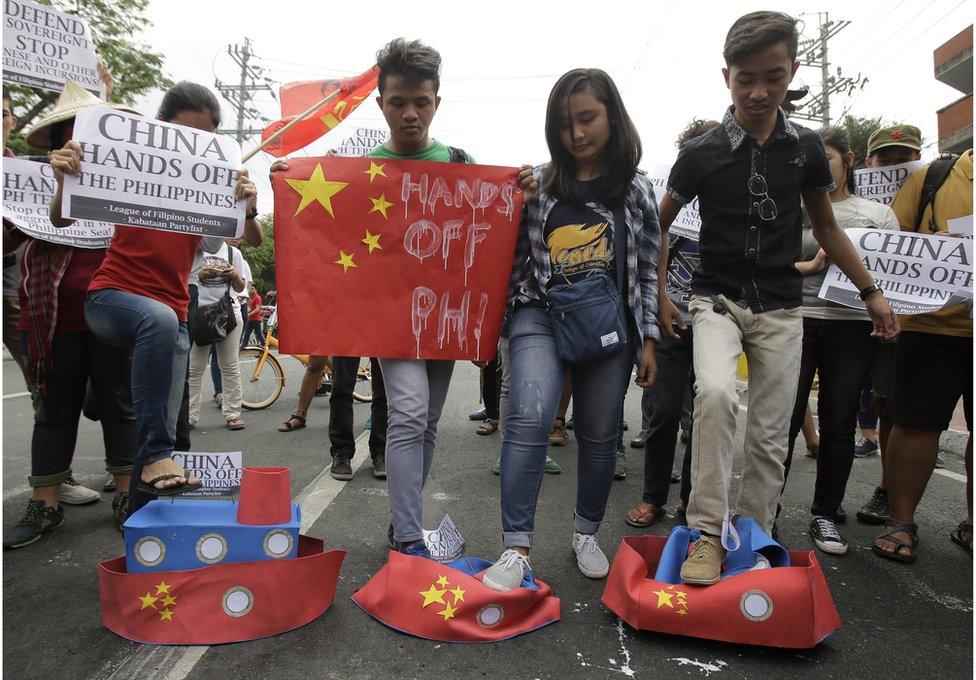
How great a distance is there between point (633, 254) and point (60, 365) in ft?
9.05

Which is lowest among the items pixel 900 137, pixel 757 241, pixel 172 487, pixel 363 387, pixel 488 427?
pixel 363 387

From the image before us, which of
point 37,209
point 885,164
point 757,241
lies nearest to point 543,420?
point 757,241

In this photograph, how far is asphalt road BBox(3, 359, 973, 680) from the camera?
1.99 metres

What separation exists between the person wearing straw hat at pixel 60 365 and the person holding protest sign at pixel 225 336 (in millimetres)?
2830

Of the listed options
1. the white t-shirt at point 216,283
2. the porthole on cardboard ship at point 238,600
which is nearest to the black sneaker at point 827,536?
the porthole on cardboard ship at point 238,600

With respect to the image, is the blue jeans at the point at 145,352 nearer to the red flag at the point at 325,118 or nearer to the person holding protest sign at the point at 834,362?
the red flag at the point at 325,118

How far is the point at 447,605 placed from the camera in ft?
7.04

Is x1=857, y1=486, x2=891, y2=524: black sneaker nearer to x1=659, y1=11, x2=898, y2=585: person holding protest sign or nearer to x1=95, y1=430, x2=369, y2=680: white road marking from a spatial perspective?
x1=659, y1=11, x2=898, y2=585: person holding protest sign

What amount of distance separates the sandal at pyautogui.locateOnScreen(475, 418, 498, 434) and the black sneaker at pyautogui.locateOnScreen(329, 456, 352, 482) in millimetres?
1884

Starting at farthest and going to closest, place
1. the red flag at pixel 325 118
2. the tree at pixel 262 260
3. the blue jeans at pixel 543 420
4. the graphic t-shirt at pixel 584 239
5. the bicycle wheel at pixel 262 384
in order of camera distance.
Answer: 1. the tree at pixel 262 260
2. the bicycle wheel at pixel 262 384
3. the red flag at pixel 325 118
4. the graphic t-shirt at pixel 584 239
5. the blue jeans at pixel 543 420

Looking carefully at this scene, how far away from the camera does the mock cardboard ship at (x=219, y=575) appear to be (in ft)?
6.87

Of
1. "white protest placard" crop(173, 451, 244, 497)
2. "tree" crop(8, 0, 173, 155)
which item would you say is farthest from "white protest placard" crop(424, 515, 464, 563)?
"tree" crop(8, 0, 173, 155)

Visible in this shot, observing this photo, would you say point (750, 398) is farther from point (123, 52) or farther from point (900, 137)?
point (123, 52)

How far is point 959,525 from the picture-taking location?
11.5 ft
